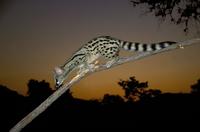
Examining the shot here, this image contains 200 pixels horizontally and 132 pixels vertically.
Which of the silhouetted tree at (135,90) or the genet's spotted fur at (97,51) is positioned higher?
the silhouetted tree at (135,90)

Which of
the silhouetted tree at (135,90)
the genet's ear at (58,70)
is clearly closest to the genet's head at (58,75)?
the genet's ear at (58,70)

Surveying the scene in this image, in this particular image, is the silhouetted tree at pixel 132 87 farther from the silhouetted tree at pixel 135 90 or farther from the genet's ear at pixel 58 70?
the genet's ear at pixel 58 70

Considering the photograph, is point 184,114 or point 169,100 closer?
point 184,114

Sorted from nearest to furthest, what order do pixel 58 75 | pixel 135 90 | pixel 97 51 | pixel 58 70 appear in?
pixel 97 51 < pixel 58 70 < pixel 58 75 < pixel 135 90

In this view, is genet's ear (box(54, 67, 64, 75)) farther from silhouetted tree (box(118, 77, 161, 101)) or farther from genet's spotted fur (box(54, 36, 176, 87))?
silhouetted tree (box(118, 77, 161, 101))

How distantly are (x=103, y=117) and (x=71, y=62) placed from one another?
26697 mm

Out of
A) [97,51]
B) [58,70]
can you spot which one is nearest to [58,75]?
[58,70]

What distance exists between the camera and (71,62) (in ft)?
34.2

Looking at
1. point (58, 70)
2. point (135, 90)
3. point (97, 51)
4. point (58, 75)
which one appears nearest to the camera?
point (97, 51)

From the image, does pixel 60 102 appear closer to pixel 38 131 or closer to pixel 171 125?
pixel 38 131

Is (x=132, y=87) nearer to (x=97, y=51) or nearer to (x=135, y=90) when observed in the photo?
(x=135, y=90)

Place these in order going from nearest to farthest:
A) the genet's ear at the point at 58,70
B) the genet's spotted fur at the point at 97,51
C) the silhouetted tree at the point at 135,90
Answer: the genet's spotted fur at the point at 97,51
the genet's ear at the point at 58,70
the silhouetted tree at the point at 135,90

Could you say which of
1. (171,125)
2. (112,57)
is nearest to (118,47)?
(112,57)

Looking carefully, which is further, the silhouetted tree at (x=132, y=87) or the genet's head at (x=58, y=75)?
the silhouetted tree at (x=132, y=87)
